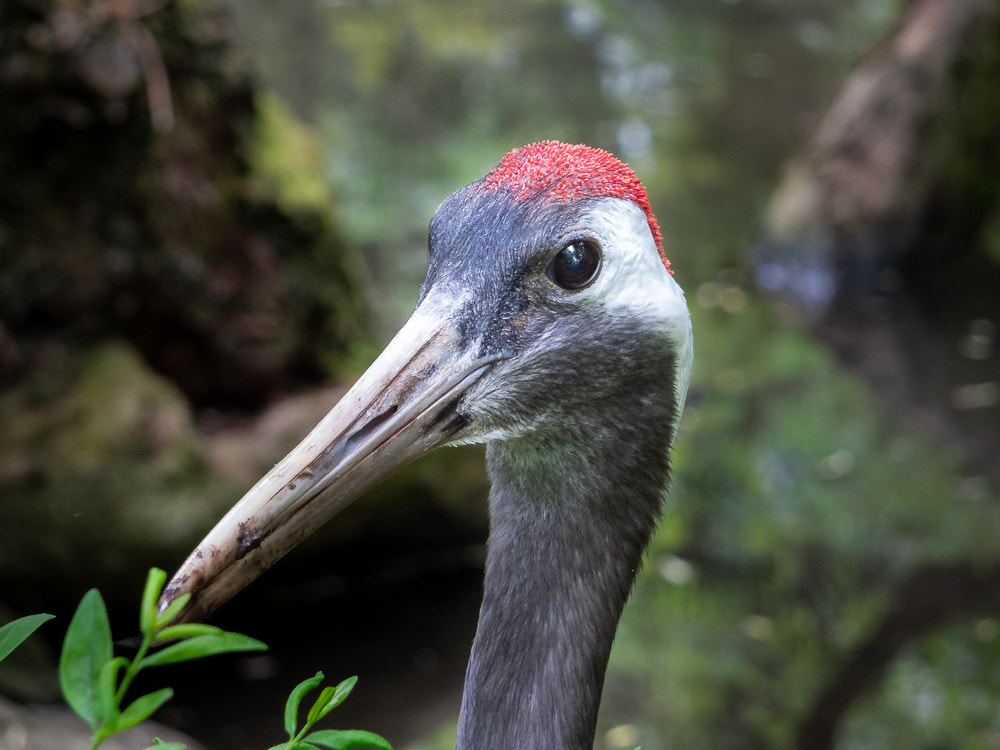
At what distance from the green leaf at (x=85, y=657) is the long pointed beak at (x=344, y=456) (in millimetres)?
388

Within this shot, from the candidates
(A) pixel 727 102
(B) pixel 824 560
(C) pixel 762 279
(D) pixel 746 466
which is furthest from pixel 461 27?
(B) pixel 824 560

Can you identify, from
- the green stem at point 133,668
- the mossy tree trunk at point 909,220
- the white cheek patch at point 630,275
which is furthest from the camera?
the mossy tree trunk at point 909,220

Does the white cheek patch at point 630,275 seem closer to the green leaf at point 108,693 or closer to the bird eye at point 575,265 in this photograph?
the bird eye at point 575,265

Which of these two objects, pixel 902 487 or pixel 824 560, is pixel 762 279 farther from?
pixel 824 560

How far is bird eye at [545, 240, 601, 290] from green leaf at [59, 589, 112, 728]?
2.99ft

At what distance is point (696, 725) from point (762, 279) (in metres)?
3.66

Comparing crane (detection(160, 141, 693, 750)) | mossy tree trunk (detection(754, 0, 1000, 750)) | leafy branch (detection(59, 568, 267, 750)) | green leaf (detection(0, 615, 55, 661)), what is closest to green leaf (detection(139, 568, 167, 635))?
leafy branch (detection(59, 568, 267, 750))

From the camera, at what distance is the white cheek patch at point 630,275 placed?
5.73 ft

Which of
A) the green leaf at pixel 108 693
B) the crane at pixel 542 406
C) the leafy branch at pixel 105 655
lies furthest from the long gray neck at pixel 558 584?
the green leaf at pixel 108 693

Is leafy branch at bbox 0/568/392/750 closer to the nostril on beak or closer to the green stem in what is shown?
the green stem

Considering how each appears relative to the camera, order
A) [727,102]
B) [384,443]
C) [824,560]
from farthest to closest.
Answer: [727,102] → [824,560] → [384,443]

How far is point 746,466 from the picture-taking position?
17.6 feet

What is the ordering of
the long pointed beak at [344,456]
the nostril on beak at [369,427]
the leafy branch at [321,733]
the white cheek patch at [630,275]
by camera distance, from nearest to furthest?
the leafy branch at [321,733]
the long pointed beak at [344,456]
the nostril on beak at [369,427]
the white cheek patch at [630,275]

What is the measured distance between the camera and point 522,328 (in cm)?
174
